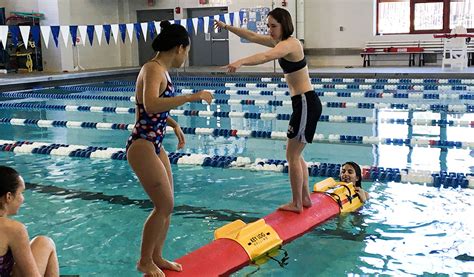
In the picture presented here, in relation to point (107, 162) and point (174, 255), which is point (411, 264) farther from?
point (107, 162)

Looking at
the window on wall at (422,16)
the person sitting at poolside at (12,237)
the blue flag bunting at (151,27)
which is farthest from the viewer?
the window on wall at (422,16)

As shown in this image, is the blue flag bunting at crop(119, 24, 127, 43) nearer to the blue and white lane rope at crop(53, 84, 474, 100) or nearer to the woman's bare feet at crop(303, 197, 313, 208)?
the blue and white lane rope at crop(53, 84, 474, 100)

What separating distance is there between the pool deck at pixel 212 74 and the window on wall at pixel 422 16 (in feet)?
6.76

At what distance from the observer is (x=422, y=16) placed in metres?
18.0

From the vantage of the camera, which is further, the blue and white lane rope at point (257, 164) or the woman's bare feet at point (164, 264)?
the blue and white lane rope at point (257, 164)

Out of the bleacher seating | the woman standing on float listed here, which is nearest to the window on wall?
the bleacher seating

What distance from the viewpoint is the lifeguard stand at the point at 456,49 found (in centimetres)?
1535

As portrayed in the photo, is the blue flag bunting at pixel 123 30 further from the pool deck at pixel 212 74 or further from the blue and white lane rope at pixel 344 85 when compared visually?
the blue and white lane rope at pixel 344 85

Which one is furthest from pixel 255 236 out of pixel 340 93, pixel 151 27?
pixel 151 27

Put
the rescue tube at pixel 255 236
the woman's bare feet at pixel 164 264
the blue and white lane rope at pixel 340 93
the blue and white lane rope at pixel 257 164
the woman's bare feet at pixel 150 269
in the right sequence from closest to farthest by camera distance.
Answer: the woman's bare feet at pixel 150 269 → the woman's bare feet at pixel 164 264 → the rescue tube at pixel 255 236 → the blue and white lane rope at pixel 257 164 → the blue and white lane rope at pixel 340 93

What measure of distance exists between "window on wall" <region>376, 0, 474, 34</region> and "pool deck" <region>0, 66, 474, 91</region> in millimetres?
2060

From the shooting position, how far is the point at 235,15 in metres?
16.0

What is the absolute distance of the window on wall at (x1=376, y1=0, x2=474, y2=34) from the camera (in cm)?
1748

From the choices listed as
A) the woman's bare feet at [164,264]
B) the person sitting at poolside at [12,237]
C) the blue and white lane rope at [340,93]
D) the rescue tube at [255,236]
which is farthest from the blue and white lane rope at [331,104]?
the person sitting at poolside at [12,237]
